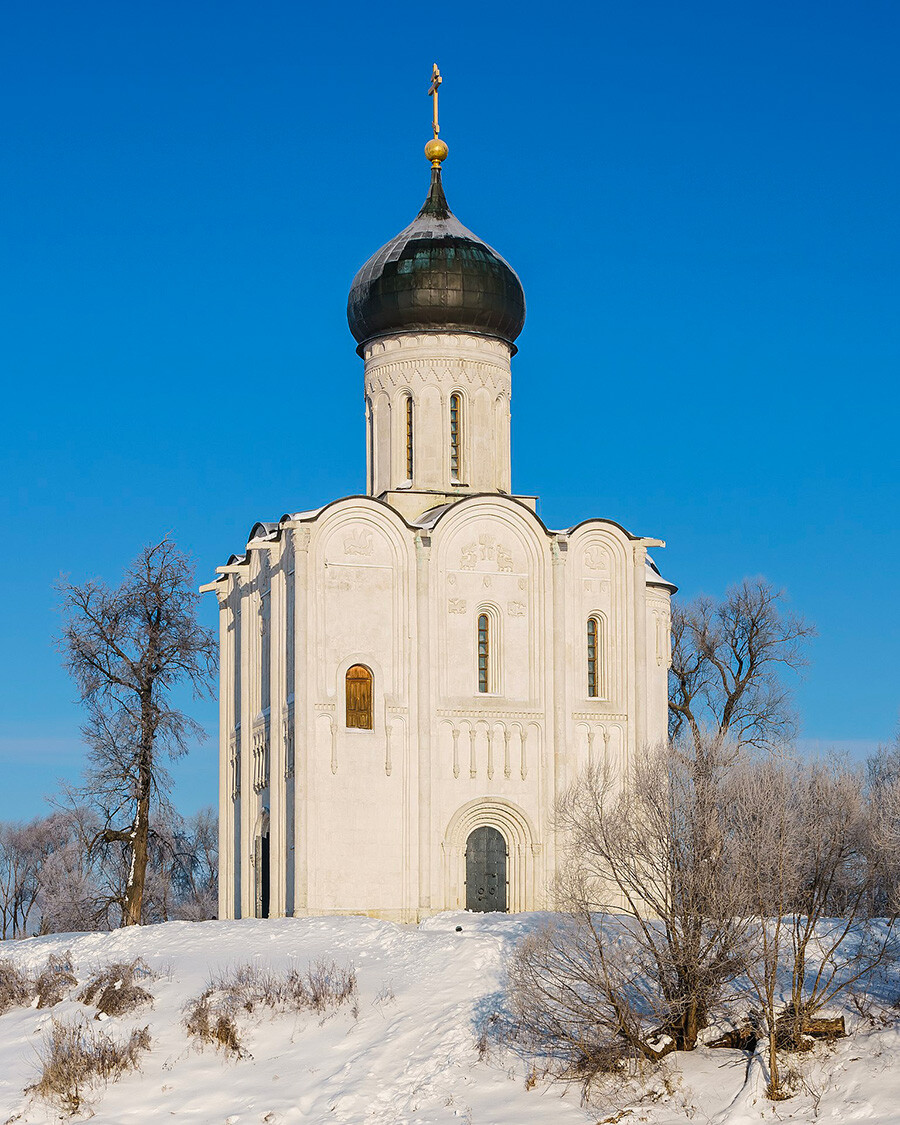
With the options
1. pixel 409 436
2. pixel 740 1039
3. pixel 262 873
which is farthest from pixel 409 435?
pixel 740 1039

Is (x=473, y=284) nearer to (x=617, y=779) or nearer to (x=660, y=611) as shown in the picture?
→ (x=660, y=611)

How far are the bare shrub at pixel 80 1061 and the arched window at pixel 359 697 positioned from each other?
25.0ft

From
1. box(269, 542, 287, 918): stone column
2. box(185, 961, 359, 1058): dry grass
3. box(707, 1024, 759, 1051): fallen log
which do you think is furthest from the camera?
box(269, 542, 287, 918): stone column

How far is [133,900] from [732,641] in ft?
49.5

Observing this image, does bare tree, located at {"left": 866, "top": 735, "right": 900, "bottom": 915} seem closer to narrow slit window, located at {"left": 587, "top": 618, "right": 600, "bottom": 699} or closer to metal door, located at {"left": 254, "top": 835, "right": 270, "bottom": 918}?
narrow slit window, located at {"left": 587, "top": 618, "right": 600, "bottom": 699}

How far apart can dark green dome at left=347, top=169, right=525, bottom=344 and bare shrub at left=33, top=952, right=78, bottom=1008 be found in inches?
500

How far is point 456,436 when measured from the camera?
31.3 metres

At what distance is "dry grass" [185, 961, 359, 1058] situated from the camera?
21.0 meters

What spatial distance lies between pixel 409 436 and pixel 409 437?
0.08 ft

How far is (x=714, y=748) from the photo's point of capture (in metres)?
21.8

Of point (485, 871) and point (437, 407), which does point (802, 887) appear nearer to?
point (485, 871)

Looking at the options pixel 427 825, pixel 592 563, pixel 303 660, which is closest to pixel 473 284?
pixel 592 563

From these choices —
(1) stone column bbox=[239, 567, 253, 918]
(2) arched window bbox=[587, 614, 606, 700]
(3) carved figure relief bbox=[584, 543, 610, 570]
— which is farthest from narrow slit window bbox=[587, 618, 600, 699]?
(1) stone column bbox=[239, 567, 253, 918]

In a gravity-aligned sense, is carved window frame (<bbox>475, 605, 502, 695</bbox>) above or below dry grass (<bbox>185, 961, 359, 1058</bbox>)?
above
